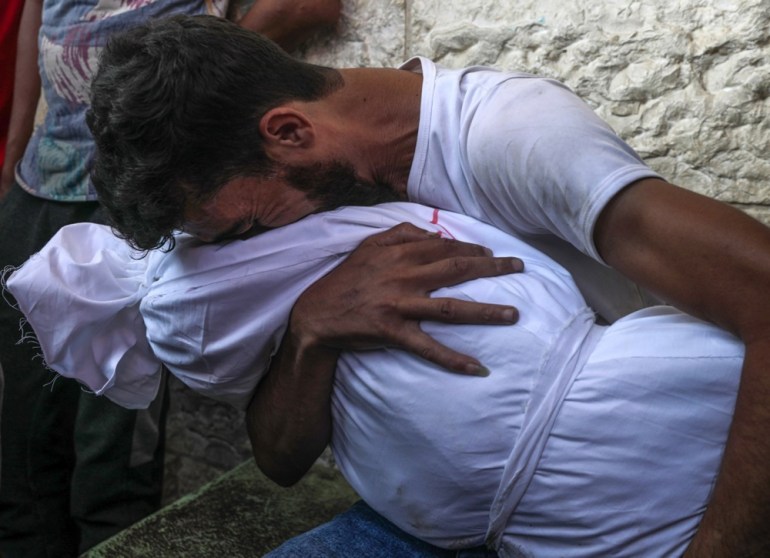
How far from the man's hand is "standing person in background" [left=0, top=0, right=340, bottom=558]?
2.66 feet

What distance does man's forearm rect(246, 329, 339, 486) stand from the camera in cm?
118

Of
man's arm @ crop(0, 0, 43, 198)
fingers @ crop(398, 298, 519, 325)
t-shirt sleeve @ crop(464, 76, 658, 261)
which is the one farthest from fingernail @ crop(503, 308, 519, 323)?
man's arm @ crop(0, 0, 43, 198)

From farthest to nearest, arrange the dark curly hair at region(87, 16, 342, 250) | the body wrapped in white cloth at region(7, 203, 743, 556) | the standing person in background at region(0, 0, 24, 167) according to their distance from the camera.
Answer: the standing person in background at region(0, 0, 24, 167), the dark curly hair at region(87, 16, 342, 250), the body wrapped in white cloth at region(7, 203, 743, 556)

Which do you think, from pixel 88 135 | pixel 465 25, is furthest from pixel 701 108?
pixel 88 135

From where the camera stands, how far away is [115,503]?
6.53 ft

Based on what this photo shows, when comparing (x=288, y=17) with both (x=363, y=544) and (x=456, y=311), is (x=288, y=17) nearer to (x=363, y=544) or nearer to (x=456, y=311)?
(x=456, y=311)

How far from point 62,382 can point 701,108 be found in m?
1.64

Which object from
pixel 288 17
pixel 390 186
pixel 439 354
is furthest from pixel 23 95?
pixel 439 354

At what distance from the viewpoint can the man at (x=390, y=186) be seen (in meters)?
0.91

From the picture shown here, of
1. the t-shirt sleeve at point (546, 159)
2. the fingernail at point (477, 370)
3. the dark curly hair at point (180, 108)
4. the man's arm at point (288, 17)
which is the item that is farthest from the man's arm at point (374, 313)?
the man's arm at point (288, 17)

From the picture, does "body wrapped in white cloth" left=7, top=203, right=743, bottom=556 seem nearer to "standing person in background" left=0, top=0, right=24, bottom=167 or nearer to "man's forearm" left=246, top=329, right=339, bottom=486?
"man's forearm" left=246, top=329, right=339, bottom=486

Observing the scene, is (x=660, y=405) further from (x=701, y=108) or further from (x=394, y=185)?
(x=701, y=108)

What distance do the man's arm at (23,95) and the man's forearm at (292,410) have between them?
1211mm

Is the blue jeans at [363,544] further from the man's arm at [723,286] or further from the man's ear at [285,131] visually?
the man's ear at [285,131]
